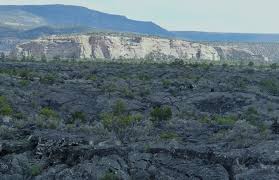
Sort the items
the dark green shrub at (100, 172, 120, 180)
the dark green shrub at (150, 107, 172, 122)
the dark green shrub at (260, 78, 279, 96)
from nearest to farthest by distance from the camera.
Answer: the dark green shrub at (100, 172, 120, 180)
the dark green shrub at (150, 107, 172, 122)
the dark green shrub at (260, 78, 279, 96)

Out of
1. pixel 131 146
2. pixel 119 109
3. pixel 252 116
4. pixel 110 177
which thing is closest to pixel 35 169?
pixel 110 177

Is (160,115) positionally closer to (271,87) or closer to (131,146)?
(131,146)

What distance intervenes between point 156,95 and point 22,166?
34.2 meters

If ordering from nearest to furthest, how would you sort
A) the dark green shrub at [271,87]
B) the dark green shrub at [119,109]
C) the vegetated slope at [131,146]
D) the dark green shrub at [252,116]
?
the vegetated slope at [131,146], the dark green shrub at [252,116], the dark green shrub at [119,109], the dark green shrub at [271,87]

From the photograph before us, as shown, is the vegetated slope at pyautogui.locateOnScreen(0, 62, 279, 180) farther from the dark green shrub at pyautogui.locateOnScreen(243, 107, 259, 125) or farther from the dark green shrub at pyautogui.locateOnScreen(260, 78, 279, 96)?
the dark green shrub at pyautogui.locateOnScreen(260, 78, 279, 96)

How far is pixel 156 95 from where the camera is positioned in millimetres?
54938

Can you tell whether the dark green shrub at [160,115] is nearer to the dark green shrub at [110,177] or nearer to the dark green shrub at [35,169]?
A: the dark green shrub at [35,169]

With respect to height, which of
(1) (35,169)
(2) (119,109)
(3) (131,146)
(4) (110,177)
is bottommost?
(2) (119,109)

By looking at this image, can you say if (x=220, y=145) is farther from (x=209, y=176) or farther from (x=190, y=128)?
(x=190, y=128)

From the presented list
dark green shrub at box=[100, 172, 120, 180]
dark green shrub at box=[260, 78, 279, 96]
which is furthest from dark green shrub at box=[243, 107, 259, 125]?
dark green shrub at box=[260, 78, 279, 96]

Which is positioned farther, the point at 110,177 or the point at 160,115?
the point at 160,115

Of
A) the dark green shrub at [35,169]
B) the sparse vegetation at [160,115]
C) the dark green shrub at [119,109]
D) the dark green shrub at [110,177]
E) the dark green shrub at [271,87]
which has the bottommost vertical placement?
the dark green shrub at [271,87]

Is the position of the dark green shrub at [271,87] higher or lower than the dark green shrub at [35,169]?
lower

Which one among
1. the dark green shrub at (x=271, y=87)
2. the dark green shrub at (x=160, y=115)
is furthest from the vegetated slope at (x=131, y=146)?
the dark green shrub at (x=271, y=87)
